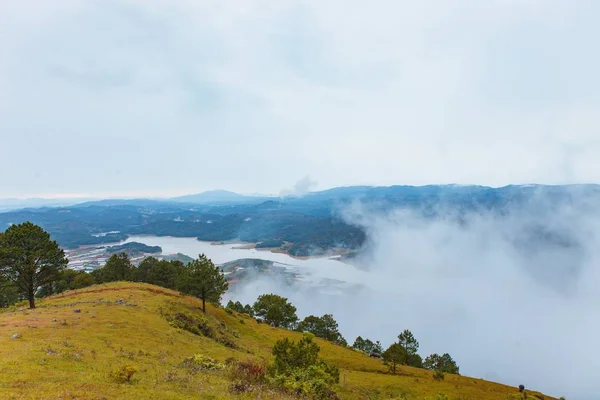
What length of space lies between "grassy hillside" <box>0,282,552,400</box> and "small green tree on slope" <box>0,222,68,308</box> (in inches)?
267

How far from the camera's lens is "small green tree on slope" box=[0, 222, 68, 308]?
53000 millimetres

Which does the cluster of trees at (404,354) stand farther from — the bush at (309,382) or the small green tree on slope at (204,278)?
the bush at (309,382)

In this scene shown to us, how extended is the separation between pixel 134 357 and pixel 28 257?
37721 mm

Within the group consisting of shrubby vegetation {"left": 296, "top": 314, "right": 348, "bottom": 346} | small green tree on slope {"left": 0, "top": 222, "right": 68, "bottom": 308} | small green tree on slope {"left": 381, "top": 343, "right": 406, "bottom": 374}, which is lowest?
shrubby vegetation {"left": 296, "top": 314, "right": 348, "bottom": 346}

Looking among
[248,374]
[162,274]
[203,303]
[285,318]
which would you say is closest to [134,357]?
[248,374]

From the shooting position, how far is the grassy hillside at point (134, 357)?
21.3 m

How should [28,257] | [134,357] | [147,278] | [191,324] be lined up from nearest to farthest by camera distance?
[134,357] → [28,257] → [191,324] → [147,278]

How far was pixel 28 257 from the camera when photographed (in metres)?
54.1

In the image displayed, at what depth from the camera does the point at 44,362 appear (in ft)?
80.7

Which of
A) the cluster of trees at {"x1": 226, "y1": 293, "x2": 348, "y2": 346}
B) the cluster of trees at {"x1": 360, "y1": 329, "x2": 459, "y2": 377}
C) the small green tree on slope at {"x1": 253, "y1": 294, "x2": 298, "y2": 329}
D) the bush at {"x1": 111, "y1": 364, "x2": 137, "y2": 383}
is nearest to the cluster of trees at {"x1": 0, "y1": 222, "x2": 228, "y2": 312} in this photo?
the small green tree on slope at {"x1": 253, "y1": 294, "x2": 298, "y2": 329}

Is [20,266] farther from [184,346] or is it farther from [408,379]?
[408,379]

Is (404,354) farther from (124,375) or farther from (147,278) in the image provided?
(147,278)

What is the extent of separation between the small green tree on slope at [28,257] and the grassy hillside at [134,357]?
22.2 ft

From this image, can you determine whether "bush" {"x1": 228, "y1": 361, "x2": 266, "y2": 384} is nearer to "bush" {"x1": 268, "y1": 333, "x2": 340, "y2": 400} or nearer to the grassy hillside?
the grassy hillside
